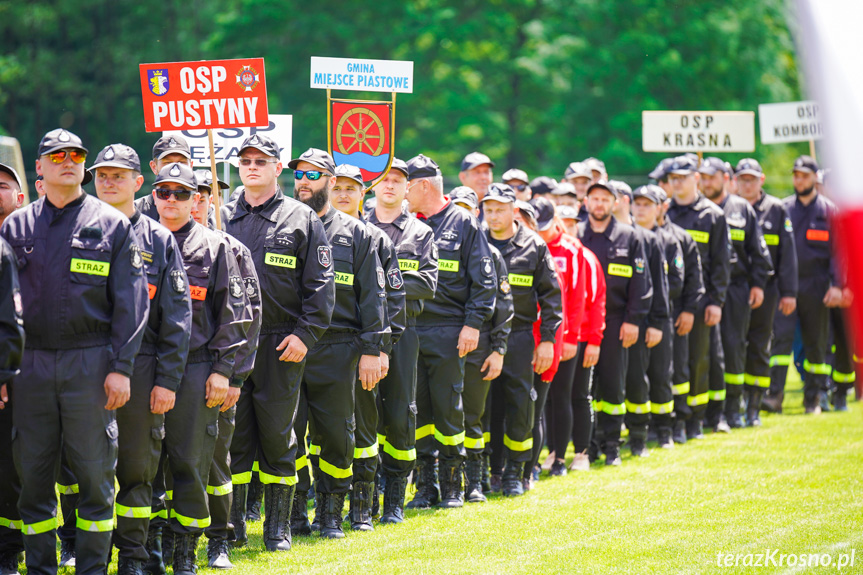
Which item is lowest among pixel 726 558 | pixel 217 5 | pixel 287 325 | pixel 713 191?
pixel 726 558

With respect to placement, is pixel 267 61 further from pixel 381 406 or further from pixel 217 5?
pixel 381 406

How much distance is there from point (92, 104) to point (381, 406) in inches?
1066

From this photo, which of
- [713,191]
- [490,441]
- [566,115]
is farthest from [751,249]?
[566,115]

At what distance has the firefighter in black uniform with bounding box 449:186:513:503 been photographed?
927 cm

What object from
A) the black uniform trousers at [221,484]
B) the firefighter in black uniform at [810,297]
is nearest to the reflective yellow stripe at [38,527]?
the black uniform trousers at [221,484]

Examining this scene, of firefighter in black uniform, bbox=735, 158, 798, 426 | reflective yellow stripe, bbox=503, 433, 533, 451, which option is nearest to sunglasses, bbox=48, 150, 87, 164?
reflective yellow stripe, bbox=503, 433, 533, 451

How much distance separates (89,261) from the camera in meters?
5.91

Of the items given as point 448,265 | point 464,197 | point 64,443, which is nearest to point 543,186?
point 464,197

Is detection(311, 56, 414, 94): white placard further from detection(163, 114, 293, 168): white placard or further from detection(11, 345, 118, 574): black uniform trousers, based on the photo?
detection(11, 345, 118, 574): black uniform trousers

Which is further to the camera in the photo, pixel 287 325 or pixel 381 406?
pixel 381 406

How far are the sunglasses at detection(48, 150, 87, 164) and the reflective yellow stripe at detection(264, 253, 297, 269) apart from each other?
175cm

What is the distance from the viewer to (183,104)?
28.6 feet

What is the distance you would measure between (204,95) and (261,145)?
137cm

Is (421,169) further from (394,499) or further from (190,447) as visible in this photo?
(190,447)
